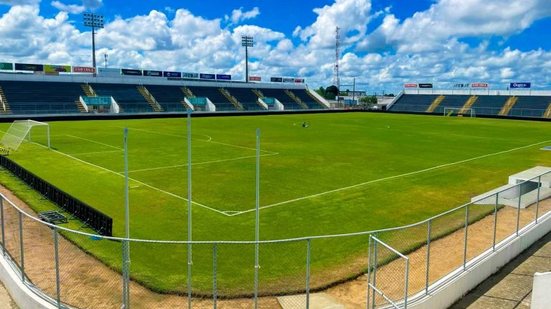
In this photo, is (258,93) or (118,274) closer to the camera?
(118,274)

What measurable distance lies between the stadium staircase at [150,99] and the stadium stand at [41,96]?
12.7 metres

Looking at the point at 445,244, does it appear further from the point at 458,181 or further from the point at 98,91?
the point at 98,91

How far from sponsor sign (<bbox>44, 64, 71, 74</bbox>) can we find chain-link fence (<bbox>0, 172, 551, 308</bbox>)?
92091 mm

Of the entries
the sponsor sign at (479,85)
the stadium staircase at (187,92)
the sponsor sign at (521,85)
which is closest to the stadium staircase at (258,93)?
the stadium staircase at (187,92)

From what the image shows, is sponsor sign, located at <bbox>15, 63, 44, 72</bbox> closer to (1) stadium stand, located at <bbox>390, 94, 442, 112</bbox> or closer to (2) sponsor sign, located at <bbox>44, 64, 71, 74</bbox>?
(2) sponsor sign, located at <bbox>44, 64, 71, 74</bbox>

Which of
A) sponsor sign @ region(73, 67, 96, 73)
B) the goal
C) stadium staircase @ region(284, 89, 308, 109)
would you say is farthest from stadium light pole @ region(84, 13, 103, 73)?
the goal

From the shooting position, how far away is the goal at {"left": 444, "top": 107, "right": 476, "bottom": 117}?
100125 millimetres

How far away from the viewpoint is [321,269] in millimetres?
12844

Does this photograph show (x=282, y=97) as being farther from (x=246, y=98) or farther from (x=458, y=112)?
(x=458, y=112)

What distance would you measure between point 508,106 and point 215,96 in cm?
6737

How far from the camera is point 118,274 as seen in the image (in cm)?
1220

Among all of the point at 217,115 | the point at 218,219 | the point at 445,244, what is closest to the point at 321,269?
the point at 445,244

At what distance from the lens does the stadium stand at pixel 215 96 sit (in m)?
100

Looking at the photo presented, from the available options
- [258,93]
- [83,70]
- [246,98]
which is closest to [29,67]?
[83,70]
